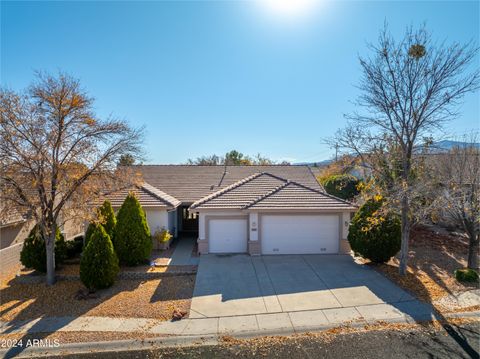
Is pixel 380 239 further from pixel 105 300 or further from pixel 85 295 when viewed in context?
pixel 85 295

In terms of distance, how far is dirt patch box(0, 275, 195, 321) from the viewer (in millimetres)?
8493

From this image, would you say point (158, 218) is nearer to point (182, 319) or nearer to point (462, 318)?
point (182, 319)

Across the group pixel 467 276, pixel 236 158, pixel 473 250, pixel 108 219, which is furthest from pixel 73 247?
pixel 236 158

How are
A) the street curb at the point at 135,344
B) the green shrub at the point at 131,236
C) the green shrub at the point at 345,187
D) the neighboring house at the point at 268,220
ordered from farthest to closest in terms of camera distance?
the green shrub at the point at 345,187 < the neighboring house at the point at 268,220 < the green shrub at the point at 131,236 < the street curb at the point at 135,344

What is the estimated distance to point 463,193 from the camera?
10.1 m

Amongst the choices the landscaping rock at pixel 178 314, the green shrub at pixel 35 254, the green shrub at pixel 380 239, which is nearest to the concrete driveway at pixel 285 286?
the landscaping rock at pixel 178 314

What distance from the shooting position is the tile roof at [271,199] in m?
13.9

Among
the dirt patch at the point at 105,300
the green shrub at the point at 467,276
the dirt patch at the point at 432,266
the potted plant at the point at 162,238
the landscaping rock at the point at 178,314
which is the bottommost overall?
the dirt patch at the point at 105,300

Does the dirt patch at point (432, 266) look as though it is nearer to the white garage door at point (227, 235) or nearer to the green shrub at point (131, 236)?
the white garage door at point (227, 235)

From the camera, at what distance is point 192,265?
40.9 ft

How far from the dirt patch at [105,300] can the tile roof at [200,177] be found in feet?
24.6

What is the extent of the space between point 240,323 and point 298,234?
23.8 ft

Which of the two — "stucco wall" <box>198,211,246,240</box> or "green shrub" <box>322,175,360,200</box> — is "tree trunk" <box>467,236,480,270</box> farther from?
"stucco wall" <box>198,211,246,240</box>

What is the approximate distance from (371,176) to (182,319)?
31.1 ft
